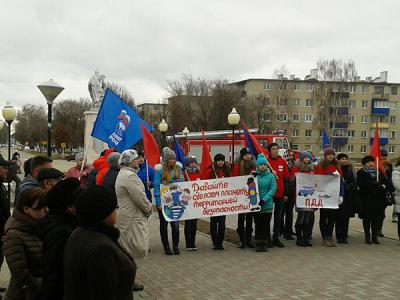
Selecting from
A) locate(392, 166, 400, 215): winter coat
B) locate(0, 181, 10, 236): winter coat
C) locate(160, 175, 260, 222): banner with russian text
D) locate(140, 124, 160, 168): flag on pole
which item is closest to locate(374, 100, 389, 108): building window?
locate(392, 166, 400, 215): winter coat

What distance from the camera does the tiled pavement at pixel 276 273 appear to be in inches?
253

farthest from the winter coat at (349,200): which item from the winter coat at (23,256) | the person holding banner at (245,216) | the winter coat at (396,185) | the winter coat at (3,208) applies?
the winter coat at (23,256)

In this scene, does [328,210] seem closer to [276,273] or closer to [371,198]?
[371,198]

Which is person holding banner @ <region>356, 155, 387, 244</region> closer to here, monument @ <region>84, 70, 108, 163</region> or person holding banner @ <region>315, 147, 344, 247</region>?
person holding banner @ <region>315, 147, 344, 247</region>

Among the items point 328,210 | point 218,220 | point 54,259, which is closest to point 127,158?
point 54,259

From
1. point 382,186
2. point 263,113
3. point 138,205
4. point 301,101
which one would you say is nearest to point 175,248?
point 138,205

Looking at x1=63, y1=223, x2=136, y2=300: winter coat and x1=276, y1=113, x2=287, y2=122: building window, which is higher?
x1=276, y1=113, x2=287, y2=122: building window

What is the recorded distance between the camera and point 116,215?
2.99 m

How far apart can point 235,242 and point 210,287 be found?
3.54 m

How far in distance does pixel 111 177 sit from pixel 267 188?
149 inches

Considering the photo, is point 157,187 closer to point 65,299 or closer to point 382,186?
point 382,186

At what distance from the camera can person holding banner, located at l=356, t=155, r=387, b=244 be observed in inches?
396

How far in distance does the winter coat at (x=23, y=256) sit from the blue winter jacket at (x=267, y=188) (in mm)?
6001

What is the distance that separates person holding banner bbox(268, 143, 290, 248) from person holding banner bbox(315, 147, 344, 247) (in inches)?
33.1
